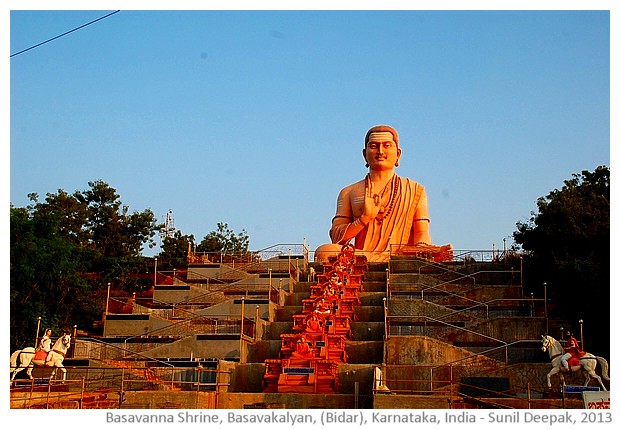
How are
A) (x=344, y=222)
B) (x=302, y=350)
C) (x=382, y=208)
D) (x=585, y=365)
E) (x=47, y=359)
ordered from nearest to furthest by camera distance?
(x=585, y=365)
(x=47, y=359)
(x=302, y=350)
(x=382, y=208)
(x=344, y=222)

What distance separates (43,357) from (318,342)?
5.60 m

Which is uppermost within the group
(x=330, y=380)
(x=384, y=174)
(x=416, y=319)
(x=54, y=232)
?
(x=384, y=174)

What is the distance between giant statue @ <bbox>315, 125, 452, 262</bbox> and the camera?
1249 inches

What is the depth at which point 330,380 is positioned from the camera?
19.1 metres

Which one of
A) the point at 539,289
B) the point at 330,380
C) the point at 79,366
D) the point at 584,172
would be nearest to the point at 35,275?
the point at 79,366

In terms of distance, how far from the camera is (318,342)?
20.2 m

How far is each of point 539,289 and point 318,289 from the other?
6.03 metres

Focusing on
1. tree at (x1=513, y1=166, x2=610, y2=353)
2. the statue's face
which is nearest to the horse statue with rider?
tree at (x1=513, y1=166, x2=610, y2=353)

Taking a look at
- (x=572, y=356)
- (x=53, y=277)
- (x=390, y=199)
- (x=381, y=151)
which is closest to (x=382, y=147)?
(x=381, y=151)

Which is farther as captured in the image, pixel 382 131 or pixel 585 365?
pixel 382 131

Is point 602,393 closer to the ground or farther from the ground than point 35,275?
closer to the ground

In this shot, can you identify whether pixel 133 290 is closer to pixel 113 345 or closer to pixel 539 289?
pixel 113 345

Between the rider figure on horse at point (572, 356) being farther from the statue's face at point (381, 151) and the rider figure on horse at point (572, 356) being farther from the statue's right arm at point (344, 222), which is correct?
the statue's face at point (381, 151)

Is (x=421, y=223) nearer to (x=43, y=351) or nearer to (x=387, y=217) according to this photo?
(x=387, y=217)
